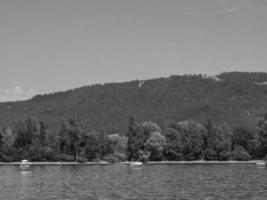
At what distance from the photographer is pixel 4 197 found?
85.6m

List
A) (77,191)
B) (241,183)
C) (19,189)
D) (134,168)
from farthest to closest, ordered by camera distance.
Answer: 1. (134,168)
2. (241,183)
3. (19,189)
4. (77,191)

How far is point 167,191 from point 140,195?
7.78 metres

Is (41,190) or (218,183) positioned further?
(218,183)

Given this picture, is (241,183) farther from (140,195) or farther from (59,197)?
(59,197)

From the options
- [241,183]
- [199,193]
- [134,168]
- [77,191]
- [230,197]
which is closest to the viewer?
[230,197]

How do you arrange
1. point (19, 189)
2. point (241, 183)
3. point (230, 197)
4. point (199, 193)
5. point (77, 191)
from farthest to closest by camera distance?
1. point (241, 183)
2. point (19, 189)
3. point (77, 191)
4. point (199, 193)
5. point (230, 197)

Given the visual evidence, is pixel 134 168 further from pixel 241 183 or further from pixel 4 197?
pixel 4 197

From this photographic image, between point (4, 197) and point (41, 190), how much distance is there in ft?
41.8

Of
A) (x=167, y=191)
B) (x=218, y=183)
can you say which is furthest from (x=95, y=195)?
(x=218, y=183)

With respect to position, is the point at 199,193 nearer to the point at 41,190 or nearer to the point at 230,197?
the point at 230,197

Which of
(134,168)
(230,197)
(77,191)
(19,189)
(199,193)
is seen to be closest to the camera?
(230,197)

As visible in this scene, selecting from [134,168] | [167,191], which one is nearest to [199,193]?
[167,191]

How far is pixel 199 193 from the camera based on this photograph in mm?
88312

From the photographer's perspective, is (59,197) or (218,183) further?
(218,183)
